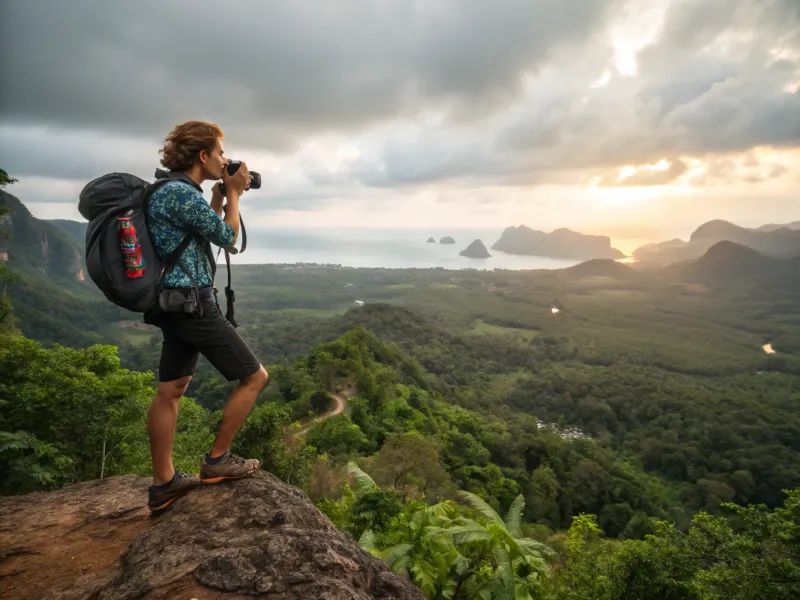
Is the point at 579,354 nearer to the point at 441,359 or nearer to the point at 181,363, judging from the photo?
the point at 441,359

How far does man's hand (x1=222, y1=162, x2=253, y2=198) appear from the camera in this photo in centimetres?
321

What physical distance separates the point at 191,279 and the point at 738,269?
754ft

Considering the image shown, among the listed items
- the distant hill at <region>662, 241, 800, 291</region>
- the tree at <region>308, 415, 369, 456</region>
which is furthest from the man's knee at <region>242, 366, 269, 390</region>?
the distant hill at <region>662, 241, 800, 291</region>

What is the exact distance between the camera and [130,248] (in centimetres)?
263

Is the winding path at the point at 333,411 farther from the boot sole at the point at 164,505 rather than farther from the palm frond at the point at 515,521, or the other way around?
the boot sole at the point at 164,505

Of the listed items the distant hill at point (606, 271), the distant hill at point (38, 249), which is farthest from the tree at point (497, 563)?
the distant hill at point (606, 271)

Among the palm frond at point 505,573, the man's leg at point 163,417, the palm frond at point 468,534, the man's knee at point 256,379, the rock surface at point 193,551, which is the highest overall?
the man's knee at point 256,379

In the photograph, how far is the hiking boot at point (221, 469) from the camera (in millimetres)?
3553

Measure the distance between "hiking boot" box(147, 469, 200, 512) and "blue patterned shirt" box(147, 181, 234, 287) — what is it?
1761mm

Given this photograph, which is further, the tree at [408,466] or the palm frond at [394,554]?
the tree at [408,466]

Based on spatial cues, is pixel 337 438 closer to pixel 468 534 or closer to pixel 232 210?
pixel 468 534

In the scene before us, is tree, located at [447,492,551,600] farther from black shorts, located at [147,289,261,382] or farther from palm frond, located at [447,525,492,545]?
black shorts, located at [147,289,261,382]

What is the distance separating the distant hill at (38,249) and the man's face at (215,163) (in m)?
131

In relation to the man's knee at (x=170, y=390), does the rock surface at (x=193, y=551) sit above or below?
below
